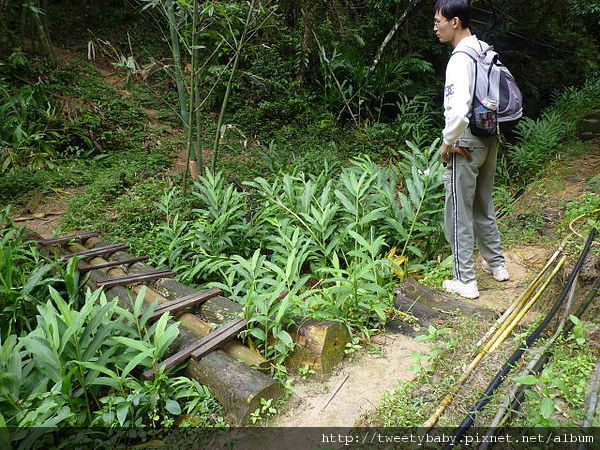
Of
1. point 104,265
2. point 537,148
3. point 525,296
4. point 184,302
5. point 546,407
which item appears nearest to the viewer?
point 546,407

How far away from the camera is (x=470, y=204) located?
9.20 ft

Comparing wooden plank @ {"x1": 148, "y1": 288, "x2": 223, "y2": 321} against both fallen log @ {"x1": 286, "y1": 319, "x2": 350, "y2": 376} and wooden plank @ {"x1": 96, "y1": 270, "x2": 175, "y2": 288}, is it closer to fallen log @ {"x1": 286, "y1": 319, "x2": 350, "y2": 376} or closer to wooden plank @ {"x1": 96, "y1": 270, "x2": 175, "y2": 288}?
wooden plank @ {"x1": 96, "y1": 270, "x2": 175, "y2": 288}

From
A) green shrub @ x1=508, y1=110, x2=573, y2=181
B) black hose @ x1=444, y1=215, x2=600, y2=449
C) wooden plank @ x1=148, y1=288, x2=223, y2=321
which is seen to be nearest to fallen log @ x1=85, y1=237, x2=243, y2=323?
wooden plank @ x1=148, y1=288, x2=223, y2=321

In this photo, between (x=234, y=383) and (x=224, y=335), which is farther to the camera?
(x=224, y=335)

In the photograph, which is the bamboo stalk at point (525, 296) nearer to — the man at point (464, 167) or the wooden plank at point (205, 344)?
the man at point (464, 167)

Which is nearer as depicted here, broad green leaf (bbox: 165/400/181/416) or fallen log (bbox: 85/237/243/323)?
broad green leaf (bbox: 165/400/181/416)

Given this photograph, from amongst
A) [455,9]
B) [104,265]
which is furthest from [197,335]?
[455,9]

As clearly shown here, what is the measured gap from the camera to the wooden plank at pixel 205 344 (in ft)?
7.10

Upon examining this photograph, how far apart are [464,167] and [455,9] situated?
95cm

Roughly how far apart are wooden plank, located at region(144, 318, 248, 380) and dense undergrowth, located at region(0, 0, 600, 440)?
62 mm

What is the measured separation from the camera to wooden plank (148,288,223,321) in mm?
2586

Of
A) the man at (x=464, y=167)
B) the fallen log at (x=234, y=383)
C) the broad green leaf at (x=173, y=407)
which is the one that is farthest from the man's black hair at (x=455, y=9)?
the broad green leaf at (x=173, y=407)

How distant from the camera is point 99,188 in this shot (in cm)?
541

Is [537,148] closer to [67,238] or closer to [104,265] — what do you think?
[104,265]
